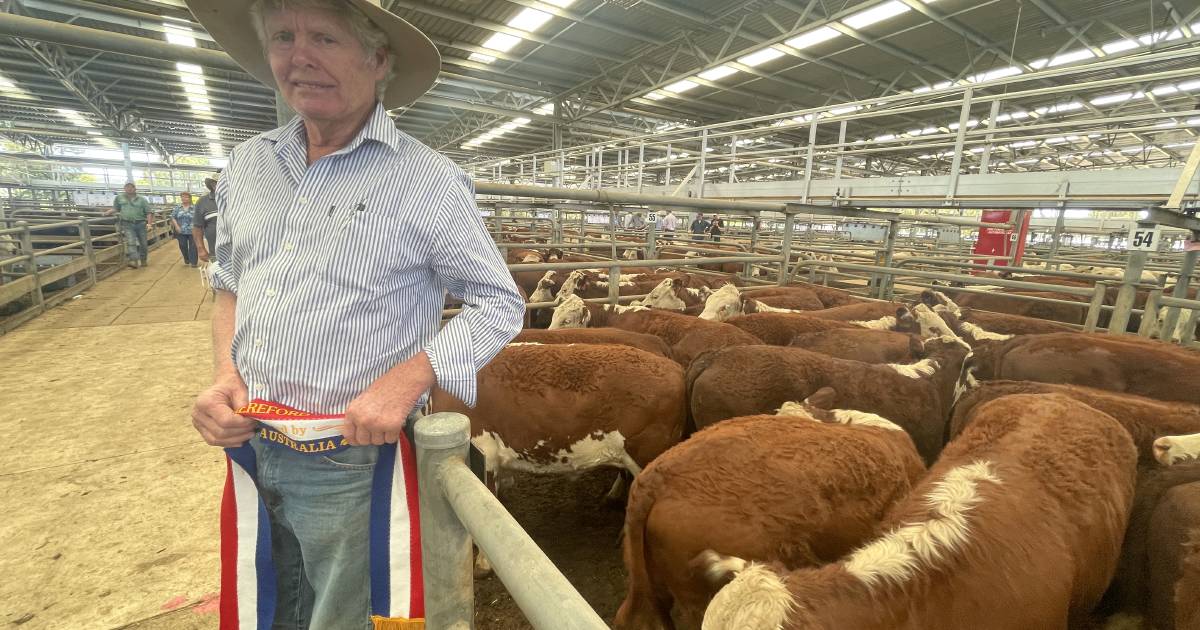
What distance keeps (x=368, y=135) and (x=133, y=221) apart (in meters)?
12.9

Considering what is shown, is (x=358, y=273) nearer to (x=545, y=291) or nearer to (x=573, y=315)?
(x=573, y=315)

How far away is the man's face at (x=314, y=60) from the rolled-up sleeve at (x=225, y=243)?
377mm

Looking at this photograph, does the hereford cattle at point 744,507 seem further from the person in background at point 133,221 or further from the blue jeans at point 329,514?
the person in background at point 133,221

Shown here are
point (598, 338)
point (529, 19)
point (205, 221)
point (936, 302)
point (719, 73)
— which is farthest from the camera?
point (719, 73)

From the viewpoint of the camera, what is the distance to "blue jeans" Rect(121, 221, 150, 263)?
34.2 ft

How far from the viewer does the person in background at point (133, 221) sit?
9.99 meters

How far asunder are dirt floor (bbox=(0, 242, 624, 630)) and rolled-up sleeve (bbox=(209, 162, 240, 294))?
1.62m

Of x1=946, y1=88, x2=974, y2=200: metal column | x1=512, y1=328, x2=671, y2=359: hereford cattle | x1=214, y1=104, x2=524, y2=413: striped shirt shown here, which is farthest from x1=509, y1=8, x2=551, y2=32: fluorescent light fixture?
x1=214, y1=104, x2=524, y2=413: striped shirt

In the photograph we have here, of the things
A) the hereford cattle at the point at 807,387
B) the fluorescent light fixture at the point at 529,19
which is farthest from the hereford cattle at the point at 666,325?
the fluorescent light fixture at the point at 529,19

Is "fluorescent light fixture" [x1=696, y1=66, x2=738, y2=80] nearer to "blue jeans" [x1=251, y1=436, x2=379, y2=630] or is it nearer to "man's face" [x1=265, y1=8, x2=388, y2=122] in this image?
"man's face" [x1=265, y1=8, x2=388, y2=122]

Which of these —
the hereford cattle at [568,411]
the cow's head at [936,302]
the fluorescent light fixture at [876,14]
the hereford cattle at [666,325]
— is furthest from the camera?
the fluorescent light fixture at [876,14]

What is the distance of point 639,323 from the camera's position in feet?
15.2

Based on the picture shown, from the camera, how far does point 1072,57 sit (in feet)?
36.3

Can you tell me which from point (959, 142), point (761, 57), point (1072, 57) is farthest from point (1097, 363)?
point (1072, 57)
